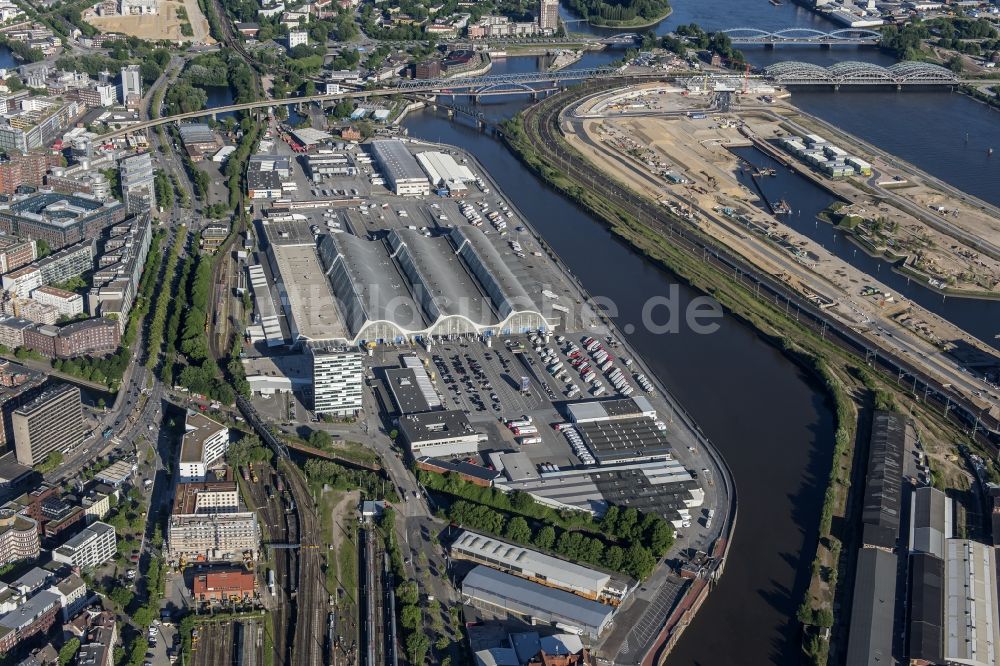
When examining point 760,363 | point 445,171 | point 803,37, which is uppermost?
point 803,37

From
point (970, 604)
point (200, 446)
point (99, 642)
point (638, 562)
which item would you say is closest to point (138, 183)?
point (200, 446)

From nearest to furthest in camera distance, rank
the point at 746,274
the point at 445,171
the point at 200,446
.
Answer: the point at 200,446 < the point at 746,274 < the point at 445,171

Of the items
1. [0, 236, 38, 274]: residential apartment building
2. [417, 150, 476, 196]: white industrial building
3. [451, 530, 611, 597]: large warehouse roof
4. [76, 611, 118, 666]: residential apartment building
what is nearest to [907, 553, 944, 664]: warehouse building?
[451, 530, 611, 597]: large warehouse roof

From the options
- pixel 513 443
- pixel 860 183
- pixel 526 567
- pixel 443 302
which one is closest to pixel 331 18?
pixel 860 183

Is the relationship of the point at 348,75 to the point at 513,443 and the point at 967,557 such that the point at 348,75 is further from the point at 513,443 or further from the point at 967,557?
the point at 967,557

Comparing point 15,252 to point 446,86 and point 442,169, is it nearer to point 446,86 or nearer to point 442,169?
point 442,169

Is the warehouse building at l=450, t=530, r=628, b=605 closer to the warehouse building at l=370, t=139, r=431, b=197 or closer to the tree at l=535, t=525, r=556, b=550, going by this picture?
the tree at l=535, t=525, r=556, b=550

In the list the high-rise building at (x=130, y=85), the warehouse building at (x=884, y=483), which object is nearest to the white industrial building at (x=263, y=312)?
the warehouse building at (x=884, y=483)
